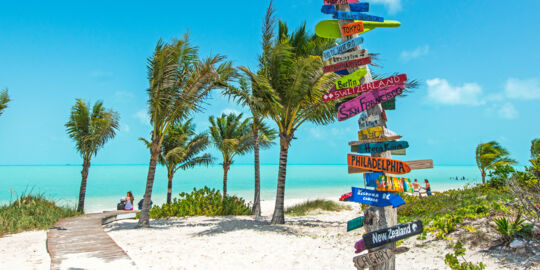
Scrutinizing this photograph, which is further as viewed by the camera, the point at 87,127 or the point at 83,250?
the point at 87,127

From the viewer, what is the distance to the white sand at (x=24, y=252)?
5.59 meters

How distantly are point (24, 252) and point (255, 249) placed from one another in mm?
4912

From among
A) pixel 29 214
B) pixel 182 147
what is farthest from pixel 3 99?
pixel 182 147

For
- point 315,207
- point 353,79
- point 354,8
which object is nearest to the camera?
point 353,79

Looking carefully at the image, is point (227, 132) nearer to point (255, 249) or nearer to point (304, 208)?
point (304, 208)

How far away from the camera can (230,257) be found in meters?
6.40

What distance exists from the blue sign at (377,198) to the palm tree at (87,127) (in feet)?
48.5

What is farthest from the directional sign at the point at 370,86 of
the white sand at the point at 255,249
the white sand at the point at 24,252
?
the white sand at the point at 24,252

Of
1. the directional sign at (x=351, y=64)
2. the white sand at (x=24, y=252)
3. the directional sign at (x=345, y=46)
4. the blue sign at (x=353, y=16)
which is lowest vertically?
the white sand at (x=24, y=252)

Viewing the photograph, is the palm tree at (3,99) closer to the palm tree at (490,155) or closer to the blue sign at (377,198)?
the blue sign at (377,198)

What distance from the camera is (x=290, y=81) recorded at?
33.2ft

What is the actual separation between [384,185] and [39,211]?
42.7ft

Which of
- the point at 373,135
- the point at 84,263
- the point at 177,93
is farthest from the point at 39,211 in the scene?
the point at 373,135

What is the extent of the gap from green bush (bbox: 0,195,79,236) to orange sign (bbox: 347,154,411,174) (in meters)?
10.4
